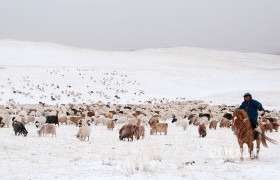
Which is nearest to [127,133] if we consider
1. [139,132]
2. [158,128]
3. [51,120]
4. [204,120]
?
[139,132]

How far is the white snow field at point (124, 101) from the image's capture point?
728 centimetres

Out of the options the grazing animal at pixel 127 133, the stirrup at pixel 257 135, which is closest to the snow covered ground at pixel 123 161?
the stirrup at pixel 257 135

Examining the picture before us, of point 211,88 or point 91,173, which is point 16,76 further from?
point 91,173

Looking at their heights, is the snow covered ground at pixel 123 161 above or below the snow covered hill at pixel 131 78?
below

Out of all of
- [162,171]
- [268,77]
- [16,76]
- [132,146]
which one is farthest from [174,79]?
[162,171]

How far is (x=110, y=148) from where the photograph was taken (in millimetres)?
10953

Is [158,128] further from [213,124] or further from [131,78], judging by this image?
[131,78]

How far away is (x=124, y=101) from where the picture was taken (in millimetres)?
40094

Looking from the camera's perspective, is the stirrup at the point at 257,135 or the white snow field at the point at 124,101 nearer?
the white snow field at the point at 124,101

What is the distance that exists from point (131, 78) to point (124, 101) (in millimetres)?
13180

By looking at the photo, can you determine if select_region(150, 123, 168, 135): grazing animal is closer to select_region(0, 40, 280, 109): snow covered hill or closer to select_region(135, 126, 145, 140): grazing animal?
select_region(135, 126, 145, 140): grazing animal

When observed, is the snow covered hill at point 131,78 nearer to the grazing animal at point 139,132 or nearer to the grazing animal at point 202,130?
the grazing animal at point 202,130

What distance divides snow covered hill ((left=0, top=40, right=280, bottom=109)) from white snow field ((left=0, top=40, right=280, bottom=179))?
109 mm

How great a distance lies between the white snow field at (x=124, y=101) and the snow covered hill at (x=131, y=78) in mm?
109
